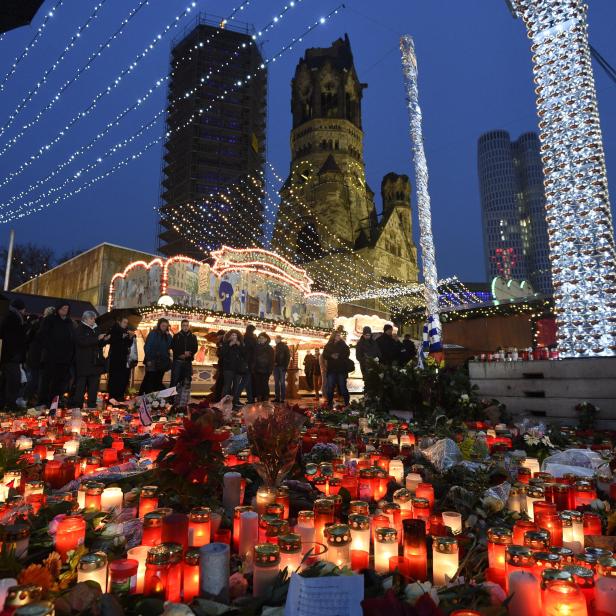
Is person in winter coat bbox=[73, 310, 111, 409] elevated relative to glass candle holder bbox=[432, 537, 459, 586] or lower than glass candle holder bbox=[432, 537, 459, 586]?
elevated

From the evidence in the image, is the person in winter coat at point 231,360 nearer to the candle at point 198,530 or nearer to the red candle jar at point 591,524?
the candle at point 198,530

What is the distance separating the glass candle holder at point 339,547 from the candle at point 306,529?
0.51 ft

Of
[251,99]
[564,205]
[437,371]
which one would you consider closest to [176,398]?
[437,371]

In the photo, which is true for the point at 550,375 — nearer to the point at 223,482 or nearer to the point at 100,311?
the point at 223,482

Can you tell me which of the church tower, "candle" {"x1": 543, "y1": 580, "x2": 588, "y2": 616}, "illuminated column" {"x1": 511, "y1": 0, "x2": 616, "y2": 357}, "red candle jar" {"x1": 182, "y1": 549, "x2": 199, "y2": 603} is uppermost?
the church tower

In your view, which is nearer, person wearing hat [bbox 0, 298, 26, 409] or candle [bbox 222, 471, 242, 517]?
candle [bbox 222, 471, 242, 517]

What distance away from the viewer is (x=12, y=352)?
251 inches

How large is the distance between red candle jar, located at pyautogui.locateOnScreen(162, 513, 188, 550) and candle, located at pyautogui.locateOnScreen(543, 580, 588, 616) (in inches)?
53.2

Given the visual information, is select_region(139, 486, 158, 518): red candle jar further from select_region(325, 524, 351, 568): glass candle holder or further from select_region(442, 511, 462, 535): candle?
select_region(442, 511, 462, 535): candle

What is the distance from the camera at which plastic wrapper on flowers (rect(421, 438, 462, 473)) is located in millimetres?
3264

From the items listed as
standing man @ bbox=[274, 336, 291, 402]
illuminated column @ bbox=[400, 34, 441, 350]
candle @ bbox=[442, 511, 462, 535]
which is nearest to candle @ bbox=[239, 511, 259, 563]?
candle @ bbox=[442, 511, 462, 535]

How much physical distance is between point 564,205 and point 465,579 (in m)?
5.94

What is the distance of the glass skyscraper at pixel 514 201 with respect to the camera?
7862 cm

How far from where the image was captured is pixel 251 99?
40.5 m
